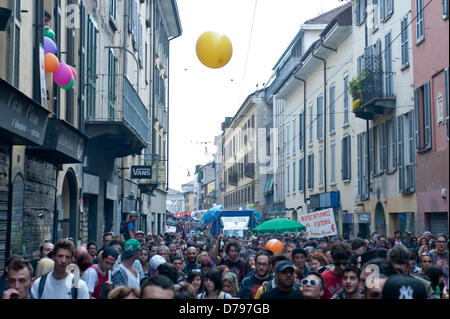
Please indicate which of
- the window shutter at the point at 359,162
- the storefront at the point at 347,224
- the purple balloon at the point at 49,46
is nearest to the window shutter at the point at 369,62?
the window shutter at the point at 359,162

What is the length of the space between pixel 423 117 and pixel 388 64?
13.0 ft

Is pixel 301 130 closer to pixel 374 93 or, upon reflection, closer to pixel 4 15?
pixel 374 93

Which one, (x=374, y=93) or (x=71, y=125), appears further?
(x=374, y=93)

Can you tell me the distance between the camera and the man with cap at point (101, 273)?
27.6ft

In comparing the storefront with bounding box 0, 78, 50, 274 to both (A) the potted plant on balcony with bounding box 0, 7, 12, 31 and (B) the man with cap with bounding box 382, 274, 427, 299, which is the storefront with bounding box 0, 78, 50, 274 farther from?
(B) the man with cap with bounding box 382, 274, 427, 299

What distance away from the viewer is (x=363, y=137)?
26703mm

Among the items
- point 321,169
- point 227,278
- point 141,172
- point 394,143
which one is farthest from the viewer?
point 321,169

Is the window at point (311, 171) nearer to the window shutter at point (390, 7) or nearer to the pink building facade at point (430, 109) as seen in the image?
the window shutter at point (390, 7)

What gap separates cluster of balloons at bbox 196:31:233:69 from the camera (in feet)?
31.4

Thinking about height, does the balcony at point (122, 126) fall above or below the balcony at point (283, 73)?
below

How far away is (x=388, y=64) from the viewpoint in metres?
23.6

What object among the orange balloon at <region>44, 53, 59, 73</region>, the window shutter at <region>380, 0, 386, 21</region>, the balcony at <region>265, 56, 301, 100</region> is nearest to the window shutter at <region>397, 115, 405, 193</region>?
the window shutter at <region>380, 0, 386, 21</region>

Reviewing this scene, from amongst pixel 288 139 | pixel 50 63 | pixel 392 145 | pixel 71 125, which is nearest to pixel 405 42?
pixel 392 145
